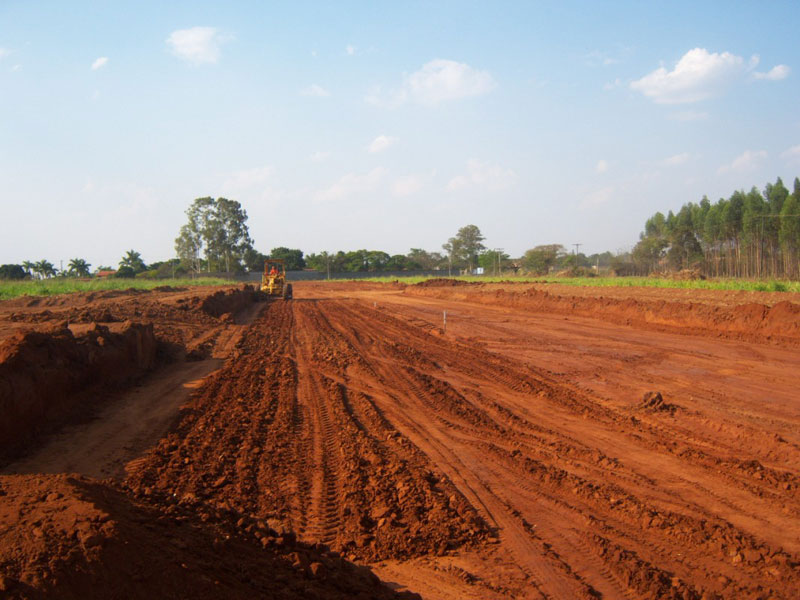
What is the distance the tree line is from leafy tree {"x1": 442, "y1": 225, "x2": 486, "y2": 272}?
52042 mm

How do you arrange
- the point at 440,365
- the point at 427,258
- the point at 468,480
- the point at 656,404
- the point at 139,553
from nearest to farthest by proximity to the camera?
the point at 139,553, the point at 468,480, the point at 656,404, the point at 440,365, the point at 427,258

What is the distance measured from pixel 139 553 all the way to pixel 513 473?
15.1ft

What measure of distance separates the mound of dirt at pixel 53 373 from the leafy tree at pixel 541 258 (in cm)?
7522

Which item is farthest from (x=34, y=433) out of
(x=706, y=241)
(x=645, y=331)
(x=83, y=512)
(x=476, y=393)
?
(x=706, y=241)

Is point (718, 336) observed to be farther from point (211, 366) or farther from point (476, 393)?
point (211, 366)

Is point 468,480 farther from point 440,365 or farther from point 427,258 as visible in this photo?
point 427,258

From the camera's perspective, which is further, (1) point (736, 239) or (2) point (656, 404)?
(1) point (736, 239)

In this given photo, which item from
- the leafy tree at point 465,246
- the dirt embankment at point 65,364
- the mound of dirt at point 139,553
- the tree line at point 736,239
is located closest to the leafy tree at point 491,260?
the leafy tree at point 465,246

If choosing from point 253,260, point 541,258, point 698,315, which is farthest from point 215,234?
point 698,315

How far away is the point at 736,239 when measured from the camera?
196ft

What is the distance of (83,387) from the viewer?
9773 mm

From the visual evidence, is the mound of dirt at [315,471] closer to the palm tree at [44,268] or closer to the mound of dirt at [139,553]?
the mound of dirt at [139,553]

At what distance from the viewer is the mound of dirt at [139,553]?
9.70 ft

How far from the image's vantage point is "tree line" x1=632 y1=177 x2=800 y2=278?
51062mm
